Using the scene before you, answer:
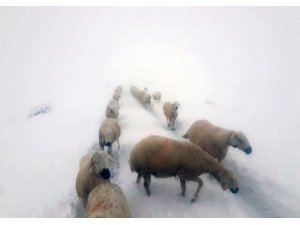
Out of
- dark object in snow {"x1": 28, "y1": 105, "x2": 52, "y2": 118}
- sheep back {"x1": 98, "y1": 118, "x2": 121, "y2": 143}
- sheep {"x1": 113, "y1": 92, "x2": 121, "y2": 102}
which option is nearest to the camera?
sheep back {"x1": 98, "y1": 118, "x2": 121, "y2": 143}

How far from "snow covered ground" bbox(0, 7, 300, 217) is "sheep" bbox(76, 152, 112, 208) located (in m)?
0.58

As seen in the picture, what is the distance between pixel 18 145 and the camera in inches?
331

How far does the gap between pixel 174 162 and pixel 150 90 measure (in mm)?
8767

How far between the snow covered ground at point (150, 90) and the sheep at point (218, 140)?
0.54m

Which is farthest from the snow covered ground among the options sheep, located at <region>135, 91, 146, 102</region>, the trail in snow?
sheep, located at <region>135, 91, 146, 102</region>

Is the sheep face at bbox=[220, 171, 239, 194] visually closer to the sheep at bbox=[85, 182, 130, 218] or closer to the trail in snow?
the trail in snow

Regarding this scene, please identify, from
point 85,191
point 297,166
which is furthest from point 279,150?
point 85,191

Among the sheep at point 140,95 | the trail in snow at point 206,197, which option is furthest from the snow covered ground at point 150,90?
the sheep at point 140,95

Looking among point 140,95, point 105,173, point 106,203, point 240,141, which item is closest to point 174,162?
point 105,173

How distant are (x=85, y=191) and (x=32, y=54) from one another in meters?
8.19

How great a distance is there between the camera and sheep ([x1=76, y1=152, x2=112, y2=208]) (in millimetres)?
4914

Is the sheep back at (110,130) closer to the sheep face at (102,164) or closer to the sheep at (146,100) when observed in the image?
the sheep face at (102,164)

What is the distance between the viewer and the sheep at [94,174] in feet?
16.1

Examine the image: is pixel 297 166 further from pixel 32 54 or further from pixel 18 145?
pixel 32 54
